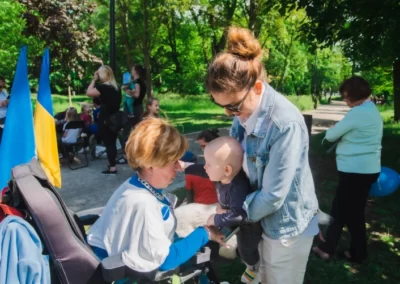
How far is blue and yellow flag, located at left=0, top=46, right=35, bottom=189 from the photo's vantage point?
238 cm

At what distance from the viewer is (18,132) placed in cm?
242

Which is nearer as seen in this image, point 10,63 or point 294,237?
point 294,237

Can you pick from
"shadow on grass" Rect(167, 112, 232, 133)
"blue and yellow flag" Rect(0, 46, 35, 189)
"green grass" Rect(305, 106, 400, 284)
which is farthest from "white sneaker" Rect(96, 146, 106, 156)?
"blue and yellow flag" Rect(0, 46, 35, 189)

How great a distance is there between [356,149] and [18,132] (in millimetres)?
2559

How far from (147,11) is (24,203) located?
16.3 m

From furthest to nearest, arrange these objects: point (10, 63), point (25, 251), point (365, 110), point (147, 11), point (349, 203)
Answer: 1. point (147, 11)
2. point (10, 63)
3. point (349, 203)
4. point (365, 110)
5. point (25, 251)

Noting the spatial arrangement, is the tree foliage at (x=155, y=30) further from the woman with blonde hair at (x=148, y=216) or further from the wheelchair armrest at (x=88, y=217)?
the wheelchair armrest at (x=88, y=217)

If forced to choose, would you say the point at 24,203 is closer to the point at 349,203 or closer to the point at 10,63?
the point at 349,203

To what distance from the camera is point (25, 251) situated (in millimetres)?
1542

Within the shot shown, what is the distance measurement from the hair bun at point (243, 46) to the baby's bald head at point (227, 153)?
439mm

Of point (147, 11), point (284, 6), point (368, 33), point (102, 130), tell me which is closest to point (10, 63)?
point (147, 11)

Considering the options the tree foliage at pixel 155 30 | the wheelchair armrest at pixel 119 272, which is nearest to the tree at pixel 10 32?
the tree foliage at pixel 155 30

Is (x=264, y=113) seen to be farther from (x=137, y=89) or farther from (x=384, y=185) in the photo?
(x=137, y=89)

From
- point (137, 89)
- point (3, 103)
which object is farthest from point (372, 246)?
point (3, 103)
